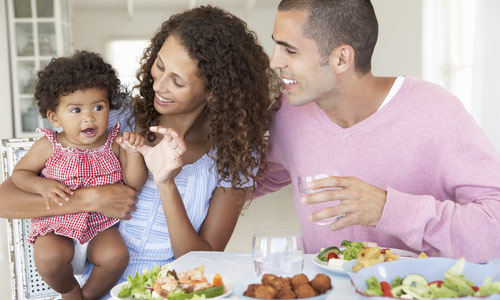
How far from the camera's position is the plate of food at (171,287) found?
1169 millimetres

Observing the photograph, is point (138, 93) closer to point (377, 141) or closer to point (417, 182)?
point (377, 141)

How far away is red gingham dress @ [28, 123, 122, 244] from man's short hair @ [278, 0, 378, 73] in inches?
32.5

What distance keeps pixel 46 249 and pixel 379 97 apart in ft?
4.02

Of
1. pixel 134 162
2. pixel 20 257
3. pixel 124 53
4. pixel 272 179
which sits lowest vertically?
pixel 20 257

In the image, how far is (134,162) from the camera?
2.02 m

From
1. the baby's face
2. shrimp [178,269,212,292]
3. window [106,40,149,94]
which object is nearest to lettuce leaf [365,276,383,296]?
shrimp [178,269,212,292]

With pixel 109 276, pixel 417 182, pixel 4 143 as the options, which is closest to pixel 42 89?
pixel 4 143

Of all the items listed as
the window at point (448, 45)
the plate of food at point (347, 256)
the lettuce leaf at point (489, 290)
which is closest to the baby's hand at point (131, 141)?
the plate of food at point (347, 256)

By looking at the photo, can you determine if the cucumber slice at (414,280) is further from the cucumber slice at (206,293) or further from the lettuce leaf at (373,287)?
the cucumber slice at (206,293)

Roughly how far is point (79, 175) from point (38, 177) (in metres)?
0.14

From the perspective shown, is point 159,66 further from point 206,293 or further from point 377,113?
point 206,293

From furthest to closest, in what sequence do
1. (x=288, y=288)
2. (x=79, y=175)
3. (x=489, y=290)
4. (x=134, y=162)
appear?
(x=79, y=175) → (x=134, y=162) → (x=288, y=288) → (x=489, y=290)

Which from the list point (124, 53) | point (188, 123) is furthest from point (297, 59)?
point (124, 53)

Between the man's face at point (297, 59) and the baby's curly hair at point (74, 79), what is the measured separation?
652 mm
